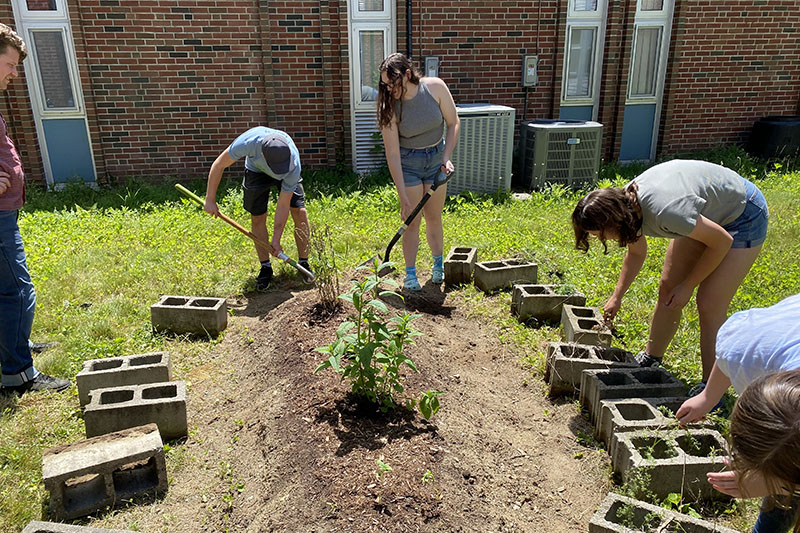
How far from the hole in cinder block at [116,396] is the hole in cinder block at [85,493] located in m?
0.53

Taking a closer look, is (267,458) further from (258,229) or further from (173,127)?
(173,127)

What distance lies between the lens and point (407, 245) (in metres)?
5.24

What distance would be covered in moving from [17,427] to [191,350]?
124 cm

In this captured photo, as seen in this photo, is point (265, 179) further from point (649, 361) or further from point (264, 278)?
point (649, 361)

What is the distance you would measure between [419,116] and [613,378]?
2463mm

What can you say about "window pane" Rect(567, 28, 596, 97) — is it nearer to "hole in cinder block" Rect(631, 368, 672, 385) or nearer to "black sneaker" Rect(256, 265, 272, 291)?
"black sneaker" Rect(256, 265, 272, 291)

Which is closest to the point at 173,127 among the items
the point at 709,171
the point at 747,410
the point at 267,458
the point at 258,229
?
the point at 258,229

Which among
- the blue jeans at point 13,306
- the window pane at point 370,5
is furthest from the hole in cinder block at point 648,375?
the window pane at point 370,5

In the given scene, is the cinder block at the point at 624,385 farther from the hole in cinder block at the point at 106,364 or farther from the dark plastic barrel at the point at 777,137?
the dark plastic barrel at the point at 777,137

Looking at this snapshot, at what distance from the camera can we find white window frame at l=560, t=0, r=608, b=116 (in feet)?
30.8

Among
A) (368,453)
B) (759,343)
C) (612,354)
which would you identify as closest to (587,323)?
(612,354)

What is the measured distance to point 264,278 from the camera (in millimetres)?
5543

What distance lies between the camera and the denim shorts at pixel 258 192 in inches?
207

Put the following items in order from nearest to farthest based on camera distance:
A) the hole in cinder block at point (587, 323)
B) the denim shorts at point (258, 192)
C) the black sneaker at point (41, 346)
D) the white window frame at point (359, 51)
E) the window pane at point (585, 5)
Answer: the hole in cinder block at point (587, 323) < the black sneaker at point (41, 346) < the denim shorts at point (258, 192) < the white window frame at point (359, 51) < the window pane at point (585, 5)
